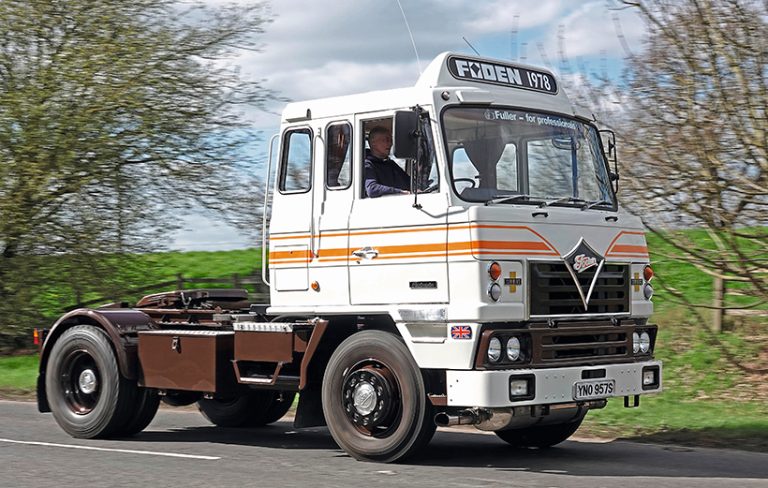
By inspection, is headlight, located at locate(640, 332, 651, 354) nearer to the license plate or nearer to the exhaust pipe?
the license plate

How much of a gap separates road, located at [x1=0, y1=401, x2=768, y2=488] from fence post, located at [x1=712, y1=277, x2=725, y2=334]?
16.7 ft

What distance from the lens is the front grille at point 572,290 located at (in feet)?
29.5

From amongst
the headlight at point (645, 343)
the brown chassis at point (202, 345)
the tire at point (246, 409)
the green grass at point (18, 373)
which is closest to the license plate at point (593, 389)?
the headlight at point (645, 343)

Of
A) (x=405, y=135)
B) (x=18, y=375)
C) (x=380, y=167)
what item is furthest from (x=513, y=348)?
(x=18, y=375)

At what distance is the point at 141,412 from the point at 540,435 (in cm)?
389

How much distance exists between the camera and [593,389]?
9203mm

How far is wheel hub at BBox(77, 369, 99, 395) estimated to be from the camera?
1158 centimetres

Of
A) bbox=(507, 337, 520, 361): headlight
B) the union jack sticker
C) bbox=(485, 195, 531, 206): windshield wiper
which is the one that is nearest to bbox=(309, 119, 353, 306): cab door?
the union jack sticker

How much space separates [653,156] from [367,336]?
5925 mm

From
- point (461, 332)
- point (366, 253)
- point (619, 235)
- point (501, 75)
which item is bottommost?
point (461, 332)

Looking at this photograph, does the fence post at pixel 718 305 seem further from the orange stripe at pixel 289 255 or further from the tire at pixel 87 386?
the tire at pixel 87 386

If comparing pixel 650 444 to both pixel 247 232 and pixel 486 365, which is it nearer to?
pixel 486 365

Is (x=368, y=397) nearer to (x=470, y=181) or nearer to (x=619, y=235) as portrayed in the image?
(x=470, y=181)

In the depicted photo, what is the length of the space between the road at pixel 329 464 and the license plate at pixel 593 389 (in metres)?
0.56
